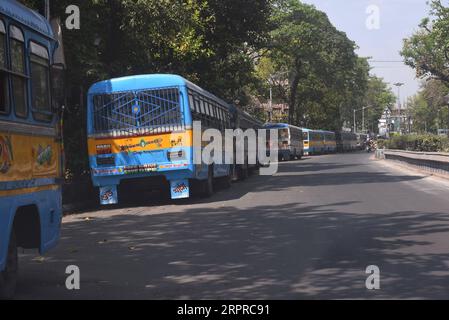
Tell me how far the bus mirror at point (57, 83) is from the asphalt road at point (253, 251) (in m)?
2.11

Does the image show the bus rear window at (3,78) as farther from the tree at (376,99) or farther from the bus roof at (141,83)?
the tree at (376,99)

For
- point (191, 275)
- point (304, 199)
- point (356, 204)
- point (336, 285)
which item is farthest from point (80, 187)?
point (336, 285)

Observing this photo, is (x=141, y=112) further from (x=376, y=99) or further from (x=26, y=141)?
(x=376, y=99)

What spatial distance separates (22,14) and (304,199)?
10917 mm

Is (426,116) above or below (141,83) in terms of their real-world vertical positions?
above

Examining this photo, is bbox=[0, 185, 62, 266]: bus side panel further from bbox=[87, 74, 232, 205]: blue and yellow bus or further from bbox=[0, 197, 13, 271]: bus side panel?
bbox=[87, 74, 232, 205]: blue and yellow bus

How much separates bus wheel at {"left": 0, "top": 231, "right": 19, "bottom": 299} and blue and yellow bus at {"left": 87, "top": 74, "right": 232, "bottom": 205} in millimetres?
9062

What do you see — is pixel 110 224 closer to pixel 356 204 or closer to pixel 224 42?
pixel 356 204

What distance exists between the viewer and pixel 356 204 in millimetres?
14875

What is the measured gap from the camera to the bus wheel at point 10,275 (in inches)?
245

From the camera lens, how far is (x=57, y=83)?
24.5ft

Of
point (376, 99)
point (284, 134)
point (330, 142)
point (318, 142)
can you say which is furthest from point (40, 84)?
point (376, 99)

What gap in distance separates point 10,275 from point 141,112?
953 cm

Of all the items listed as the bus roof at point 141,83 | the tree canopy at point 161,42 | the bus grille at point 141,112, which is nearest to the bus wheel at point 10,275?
the tree canopy at point 161,42
